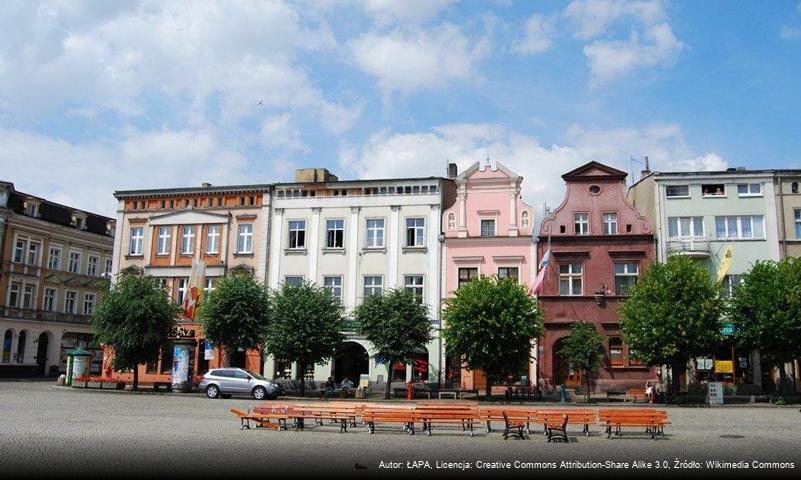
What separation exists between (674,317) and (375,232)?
18.8 m

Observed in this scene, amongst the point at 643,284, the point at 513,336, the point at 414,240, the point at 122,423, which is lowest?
the point at 122,423

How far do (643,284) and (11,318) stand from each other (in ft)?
158

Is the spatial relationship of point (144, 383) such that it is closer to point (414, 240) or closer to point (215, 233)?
point (215, 233)

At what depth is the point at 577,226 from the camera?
140ft

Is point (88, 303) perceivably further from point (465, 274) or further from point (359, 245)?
point (465, 274)

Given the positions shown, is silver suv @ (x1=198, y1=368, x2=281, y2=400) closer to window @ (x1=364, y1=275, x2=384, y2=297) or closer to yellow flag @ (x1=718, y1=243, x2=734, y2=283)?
window @ (x1=364, y1=275, x2=384, y2=297)

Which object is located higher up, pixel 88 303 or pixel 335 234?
pixel 335 234

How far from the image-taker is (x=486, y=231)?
43.3 meters

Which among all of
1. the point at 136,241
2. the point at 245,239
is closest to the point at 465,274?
the point at 245,239

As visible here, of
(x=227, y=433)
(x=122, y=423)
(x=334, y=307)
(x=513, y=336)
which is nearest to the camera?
(x=227, y=433)

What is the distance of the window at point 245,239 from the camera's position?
1839 inches

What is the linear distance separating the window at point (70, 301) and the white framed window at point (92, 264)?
2.52 meters

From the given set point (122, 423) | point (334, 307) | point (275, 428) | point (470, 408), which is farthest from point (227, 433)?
point (334, 307)

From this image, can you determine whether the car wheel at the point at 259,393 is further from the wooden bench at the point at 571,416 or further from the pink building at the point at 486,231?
the wooden bench at the point at 571,416
